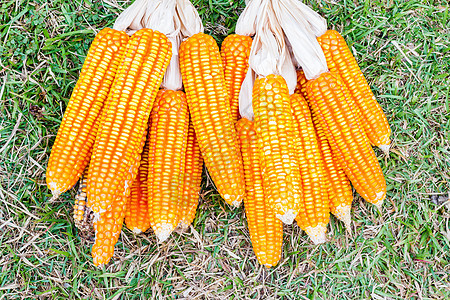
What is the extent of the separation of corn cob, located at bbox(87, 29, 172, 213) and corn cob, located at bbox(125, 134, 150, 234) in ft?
0.98

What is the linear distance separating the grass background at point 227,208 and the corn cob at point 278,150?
2.76 ft

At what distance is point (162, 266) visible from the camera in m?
3.30

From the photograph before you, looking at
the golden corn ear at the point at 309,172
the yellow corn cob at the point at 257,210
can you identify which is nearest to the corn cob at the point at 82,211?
the yellow corn cob at the point at 257,210

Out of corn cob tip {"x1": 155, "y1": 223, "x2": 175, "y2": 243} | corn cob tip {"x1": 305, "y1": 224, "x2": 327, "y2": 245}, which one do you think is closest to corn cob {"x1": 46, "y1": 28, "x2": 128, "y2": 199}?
corn cob tip {"x1": 155, "y1": 223, "x2": 175, "y2": 243}

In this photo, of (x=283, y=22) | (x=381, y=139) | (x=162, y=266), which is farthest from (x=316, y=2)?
(x=162, y=266)

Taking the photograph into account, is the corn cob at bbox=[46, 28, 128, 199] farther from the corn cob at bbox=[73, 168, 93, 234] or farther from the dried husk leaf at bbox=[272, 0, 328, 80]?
the dried husk leaf at bbox=[272, 0, 328, 80]

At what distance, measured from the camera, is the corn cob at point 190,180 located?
299 centimetres

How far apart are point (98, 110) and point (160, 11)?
0.99 metres

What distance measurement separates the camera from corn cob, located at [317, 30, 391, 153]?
10.0 ft

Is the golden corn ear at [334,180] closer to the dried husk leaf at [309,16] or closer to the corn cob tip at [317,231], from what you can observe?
the corn cob tip at [317,231]

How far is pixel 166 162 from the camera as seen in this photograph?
2.83 metres

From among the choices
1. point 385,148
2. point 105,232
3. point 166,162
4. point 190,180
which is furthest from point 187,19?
point 385,148

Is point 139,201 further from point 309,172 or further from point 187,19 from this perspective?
point 187,19

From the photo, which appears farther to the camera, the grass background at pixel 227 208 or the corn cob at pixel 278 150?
the grass background at pixel 227 208
